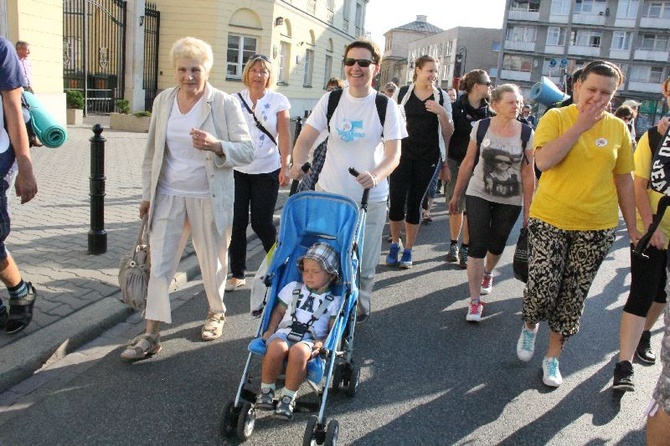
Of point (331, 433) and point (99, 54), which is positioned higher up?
point (99, 54)

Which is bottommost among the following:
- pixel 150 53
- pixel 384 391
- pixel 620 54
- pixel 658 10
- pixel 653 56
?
pixel 384 391

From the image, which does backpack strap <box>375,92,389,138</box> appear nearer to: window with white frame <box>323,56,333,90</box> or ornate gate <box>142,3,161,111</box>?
ornate gate <box>142,3,161,111</box>

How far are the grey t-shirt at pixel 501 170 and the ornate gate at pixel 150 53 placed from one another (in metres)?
20.3

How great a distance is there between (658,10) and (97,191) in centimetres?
7822

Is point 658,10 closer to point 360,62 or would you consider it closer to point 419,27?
point 419,27

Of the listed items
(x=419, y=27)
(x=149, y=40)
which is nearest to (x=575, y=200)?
(x=149, y=40)

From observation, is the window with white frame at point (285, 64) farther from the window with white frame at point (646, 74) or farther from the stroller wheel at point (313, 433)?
the window with white frame at point (646, 74)

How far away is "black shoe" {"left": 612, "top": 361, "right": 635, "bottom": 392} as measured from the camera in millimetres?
3805

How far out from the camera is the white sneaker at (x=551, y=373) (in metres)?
3.93

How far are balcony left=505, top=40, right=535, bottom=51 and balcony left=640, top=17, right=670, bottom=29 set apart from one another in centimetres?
1227

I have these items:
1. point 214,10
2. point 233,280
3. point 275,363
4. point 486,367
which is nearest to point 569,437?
point 486,367

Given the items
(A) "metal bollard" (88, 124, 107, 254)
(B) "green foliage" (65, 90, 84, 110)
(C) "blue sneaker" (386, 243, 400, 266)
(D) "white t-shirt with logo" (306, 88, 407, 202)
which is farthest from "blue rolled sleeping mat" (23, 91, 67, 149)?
(B) "green foliage" (65, 90, 84, 110)

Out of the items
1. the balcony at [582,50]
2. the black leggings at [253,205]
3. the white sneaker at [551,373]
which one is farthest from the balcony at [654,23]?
the white sneaker at [551,373]

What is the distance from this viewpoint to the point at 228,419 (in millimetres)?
2965
